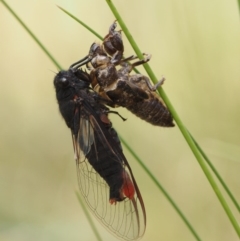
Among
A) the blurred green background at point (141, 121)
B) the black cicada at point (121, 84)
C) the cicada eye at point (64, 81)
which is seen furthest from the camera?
the blurred green background at point (141, 121)

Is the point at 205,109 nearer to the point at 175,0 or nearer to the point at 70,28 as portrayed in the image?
the point at 175,0

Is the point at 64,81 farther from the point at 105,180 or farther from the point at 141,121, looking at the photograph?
the point at 141,121

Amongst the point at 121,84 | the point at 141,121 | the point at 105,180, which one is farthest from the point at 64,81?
the point at 141,121

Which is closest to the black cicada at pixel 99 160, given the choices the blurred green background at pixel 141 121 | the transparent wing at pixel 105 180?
the transparent wing at pixel 105 180

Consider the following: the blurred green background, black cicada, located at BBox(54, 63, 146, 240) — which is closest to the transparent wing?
black cicada, located at BBox(54, 63, 146, 240)

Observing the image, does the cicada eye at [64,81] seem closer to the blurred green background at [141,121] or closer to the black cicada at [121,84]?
the black cicada at [121,84]

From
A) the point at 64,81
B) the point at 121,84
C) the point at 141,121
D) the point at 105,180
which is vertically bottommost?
the point at 105,180
